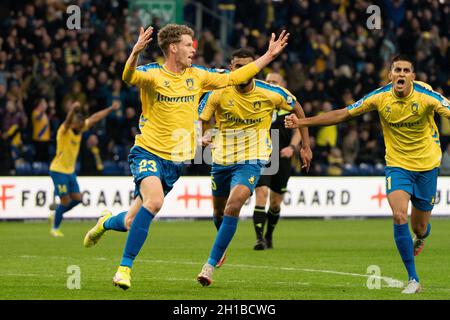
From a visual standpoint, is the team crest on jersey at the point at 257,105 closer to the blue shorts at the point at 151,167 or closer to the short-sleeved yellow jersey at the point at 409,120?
the short-sleeved yellow jersey at the point at 409,120

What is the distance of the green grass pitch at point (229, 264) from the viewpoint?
410 inches

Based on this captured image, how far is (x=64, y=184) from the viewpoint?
1970 centimetres

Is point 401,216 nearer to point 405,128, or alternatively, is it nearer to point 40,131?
point 405,128

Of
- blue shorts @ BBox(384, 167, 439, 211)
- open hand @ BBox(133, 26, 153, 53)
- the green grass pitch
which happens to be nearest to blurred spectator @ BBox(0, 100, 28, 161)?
the green grass pitch

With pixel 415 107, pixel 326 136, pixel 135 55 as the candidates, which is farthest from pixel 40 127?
pixel 415 107

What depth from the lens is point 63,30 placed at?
83.3ft

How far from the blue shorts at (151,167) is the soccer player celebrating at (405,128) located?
1250 mm

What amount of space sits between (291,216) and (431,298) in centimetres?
1394

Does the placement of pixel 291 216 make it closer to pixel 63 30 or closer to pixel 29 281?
pixel 63 30

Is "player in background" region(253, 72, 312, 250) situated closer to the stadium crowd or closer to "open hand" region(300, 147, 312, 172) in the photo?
"open hand" region(300, 147, 312, 172)

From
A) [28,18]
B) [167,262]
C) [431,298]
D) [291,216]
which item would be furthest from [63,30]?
[431,298]

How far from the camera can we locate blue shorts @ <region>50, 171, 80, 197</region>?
1964 centimetres

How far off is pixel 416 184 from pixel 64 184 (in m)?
9.77

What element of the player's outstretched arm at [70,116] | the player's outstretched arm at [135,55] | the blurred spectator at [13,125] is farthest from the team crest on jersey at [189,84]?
the blurred spectator at [13,125]
